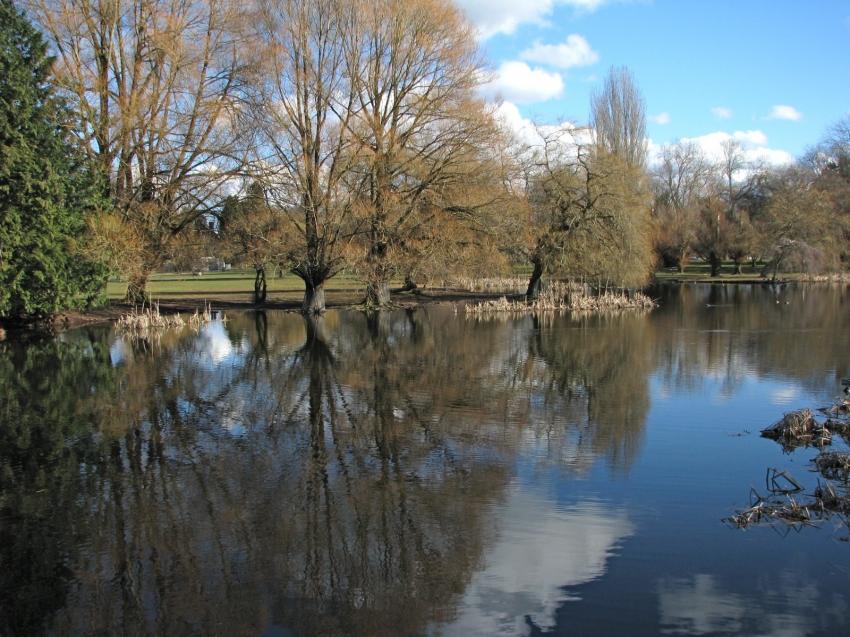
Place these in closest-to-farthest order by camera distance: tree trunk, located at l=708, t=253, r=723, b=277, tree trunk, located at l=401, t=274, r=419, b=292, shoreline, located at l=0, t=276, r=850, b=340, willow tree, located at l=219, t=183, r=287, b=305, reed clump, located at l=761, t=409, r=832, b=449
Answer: reed clump, located at l=761, t=409, r=832, b=449 < shoreline, located at l=0, t=276, r=850, b=340 < willow tree, located at l=219, t=183, r=287, b=305 < tree trunk, located at l=401, t=274, r=419, b=292 < tree trunk, located at l=708, t=253, r=723, b=277

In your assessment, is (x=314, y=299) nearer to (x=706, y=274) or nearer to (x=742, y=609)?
(x=742, y=609)

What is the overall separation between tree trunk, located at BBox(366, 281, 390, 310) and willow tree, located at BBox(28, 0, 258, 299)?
7.63 metres

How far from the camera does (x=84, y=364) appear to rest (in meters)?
16.7

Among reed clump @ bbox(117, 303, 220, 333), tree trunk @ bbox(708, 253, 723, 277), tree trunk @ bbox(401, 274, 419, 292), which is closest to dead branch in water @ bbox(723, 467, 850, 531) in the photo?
reed clump @ bbox(117, 303, 220, 333)

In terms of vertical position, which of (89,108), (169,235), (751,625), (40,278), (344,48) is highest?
(344,48)

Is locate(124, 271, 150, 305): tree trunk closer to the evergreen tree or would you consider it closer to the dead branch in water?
the evergreen tree

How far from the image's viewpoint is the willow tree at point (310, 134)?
29234 mm

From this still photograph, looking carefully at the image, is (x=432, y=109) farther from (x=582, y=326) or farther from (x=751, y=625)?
(x=751, y=625)

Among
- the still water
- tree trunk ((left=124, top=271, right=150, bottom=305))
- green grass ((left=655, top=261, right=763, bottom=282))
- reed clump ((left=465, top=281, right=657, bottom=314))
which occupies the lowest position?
the still water

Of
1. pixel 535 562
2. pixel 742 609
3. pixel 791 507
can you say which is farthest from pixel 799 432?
pixel 535 562

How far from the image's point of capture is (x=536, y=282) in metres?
34.9

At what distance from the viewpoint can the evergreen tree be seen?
22.1 m

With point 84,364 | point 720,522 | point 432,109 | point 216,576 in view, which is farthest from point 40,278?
point 720,522

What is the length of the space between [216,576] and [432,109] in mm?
27949
